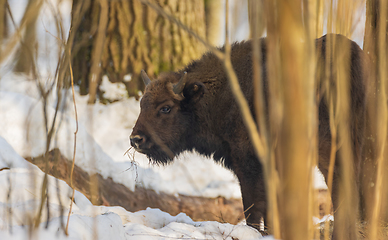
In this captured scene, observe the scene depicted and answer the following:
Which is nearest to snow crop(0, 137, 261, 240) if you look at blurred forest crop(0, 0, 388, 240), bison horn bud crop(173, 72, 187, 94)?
blurred forest crop(0, 0, 388, 240)

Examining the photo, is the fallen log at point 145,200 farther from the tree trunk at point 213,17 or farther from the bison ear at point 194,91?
the tree trunk at point 213,17

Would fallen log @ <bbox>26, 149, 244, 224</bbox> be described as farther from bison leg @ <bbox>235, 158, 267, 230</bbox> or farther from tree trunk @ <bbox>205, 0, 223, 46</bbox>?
tree trunk @ <bbox>205, 0, 223, 46</bbox>

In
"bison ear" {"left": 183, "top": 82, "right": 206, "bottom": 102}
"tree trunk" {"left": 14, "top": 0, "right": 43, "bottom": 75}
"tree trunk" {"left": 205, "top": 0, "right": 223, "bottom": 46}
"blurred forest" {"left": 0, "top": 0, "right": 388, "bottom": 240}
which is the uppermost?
"tree trunk" {"left": 205, "top": 0, "right": 223, "bottom": 46}

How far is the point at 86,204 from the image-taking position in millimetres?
3352

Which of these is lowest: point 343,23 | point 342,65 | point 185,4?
point 342,65

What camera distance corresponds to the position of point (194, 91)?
12.7ft

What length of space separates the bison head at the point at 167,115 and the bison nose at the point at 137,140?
4cm

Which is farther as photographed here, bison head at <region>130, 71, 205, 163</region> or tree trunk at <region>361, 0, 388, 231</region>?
bison head at <region>130, 71, 205, 163</region>

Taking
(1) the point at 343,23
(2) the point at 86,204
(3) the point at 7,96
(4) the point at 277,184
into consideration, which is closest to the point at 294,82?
(4) the point at 277,184

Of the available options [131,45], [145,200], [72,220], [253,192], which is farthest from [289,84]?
[131,45]

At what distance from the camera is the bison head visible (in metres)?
3.82

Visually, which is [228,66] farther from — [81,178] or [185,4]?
[185,4]

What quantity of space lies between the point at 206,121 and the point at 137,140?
877mm

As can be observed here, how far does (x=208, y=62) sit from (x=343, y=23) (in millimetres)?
2570
